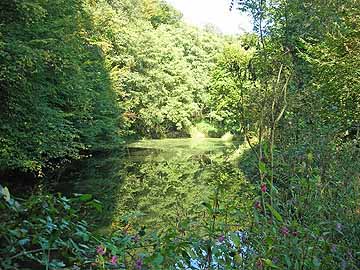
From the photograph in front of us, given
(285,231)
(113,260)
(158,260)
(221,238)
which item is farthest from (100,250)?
(285,231)

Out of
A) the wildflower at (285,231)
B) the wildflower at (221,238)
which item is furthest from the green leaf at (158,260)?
the wildflower at (285,231)

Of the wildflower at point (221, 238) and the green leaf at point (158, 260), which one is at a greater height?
the green leaf at point (158, 260)

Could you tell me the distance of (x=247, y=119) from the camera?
97.3 inches

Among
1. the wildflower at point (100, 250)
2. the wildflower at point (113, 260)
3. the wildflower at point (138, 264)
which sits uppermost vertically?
the wildflower at point (100, 250)

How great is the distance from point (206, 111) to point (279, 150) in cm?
3889

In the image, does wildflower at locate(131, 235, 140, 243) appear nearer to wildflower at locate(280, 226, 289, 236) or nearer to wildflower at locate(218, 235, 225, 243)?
wildflower at locate(218, 235, 225, 243)

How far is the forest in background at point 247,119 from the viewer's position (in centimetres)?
168

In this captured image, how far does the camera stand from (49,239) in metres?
1.46

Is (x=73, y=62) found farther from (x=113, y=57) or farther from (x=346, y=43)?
(x=113, y=57)

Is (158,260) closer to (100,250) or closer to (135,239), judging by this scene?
(100,250)

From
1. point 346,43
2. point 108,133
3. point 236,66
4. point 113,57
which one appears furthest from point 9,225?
point 113,57

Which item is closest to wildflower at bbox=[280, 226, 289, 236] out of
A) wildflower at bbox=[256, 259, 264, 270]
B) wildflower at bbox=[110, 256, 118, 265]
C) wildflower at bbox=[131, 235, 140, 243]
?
wildflower at bbox=[256, 259, 264, 270]

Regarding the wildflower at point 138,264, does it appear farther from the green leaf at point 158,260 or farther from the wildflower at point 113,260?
the green leaf at point 158,260

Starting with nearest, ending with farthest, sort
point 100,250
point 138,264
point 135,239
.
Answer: point 100,250
point 138,264
point 135,239
